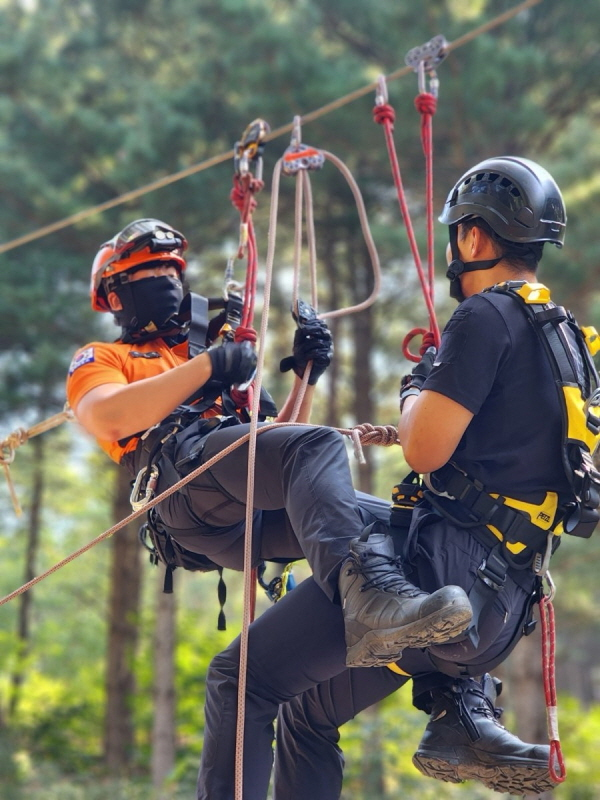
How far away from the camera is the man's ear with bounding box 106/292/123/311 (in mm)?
3277

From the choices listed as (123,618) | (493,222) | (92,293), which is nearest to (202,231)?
(123,618)

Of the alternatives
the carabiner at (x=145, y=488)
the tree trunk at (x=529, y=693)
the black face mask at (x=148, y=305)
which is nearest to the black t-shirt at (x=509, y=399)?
the carabiner at (x=145, y=488)

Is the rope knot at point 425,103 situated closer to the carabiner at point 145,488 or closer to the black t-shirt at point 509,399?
the black t-shirt at point 509,399

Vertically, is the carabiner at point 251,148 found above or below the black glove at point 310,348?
above

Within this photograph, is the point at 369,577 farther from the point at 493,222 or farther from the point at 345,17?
the point at 345,17

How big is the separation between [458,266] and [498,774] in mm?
1308

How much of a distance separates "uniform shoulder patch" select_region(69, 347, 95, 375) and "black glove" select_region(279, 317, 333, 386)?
1.88ft

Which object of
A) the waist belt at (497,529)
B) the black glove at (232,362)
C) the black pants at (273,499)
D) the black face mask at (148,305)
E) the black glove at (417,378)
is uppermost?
the black face mask at (148,305)

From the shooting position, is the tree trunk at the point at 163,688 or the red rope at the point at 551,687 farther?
the tree trunk at the point at 163,688

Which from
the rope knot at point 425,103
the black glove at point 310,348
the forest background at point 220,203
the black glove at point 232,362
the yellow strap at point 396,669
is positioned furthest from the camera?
the forest background at point 220,203

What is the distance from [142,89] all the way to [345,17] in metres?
2.42

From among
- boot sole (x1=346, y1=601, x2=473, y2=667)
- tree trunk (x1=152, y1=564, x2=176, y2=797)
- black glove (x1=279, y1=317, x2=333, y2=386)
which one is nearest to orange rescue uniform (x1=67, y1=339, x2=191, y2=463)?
black glove (x1=279, y1=317, x2=333, y2=386)

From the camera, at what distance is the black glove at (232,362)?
2783 mm

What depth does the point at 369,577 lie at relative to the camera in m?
2.18
